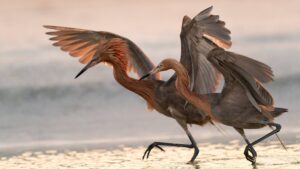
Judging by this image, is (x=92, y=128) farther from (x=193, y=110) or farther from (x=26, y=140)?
(x=193, y=110)

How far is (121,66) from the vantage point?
14344mm

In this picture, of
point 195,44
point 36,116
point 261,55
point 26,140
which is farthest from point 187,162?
point 261,55

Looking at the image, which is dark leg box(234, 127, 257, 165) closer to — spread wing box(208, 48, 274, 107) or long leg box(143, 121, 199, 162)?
spread wing box(208, 48, 274, 107)

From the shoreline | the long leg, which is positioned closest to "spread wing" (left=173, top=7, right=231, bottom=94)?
the long leg

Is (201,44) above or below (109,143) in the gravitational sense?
above

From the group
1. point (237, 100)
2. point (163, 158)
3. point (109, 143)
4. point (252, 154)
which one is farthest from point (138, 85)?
point (109, 143)

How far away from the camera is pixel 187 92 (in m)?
13.4

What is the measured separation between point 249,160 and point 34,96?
5.10 meters

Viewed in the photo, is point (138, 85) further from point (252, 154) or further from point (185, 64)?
point (252, 154)

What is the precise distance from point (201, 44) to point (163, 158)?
4.55 ft

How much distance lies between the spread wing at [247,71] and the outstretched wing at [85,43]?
7.15 ft

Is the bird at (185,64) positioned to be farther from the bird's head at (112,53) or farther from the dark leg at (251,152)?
the dark leg at (251,152)

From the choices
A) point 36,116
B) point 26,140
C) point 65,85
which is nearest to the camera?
point 26,140

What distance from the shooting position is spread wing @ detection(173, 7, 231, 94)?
14.0 metres
